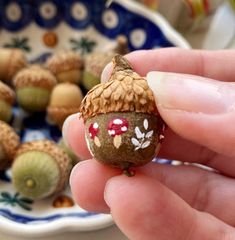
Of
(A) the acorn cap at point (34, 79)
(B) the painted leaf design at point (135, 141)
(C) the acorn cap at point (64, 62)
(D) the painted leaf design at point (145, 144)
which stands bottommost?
(A) the acorn cap at point (34, 79)

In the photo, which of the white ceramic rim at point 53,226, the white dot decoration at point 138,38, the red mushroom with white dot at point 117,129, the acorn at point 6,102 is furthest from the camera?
the white dot decoration at point 138,38

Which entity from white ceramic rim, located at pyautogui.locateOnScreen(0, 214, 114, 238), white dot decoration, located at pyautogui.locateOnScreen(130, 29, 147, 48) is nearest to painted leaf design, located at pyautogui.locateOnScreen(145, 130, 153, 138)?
white ceramic rim, located at pyautogui.locateOnScreen(0, 214, 114, 238)

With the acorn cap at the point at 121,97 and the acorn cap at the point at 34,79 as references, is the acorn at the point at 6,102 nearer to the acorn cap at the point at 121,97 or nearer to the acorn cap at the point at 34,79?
the acorn cap at the point at 34,79

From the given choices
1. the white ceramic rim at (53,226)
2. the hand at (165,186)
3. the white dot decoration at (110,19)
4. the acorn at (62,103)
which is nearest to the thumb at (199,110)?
the hand at (165,186)

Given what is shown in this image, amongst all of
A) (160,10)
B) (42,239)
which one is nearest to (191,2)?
(160,10)

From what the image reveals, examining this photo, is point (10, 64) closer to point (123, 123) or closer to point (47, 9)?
point (47, 9)

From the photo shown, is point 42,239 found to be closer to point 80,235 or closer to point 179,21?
point 80,235

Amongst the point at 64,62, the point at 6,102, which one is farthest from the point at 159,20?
the point at 6,102
